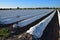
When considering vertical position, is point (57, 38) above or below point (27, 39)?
below

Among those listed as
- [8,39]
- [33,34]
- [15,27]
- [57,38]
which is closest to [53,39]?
[57,38]

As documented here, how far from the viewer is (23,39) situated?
330 inches

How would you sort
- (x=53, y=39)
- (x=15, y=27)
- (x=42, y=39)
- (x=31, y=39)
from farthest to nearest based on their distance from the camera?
(x=15, y=27), (x=53, y=39), (x=42, y=39), (x=31, y=39)

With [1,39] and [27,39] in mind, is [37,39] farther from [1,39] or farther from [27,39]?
[1,39]

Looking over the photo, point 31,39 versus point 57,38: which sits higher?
point 31,39

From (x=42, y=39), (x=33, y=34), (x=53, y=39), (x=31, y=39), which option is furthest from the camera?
(x=53, y=39)

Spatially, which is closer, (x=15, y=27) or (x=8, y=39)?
(x=8, y=39)

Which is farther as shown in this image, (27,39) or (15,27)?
(15,27)

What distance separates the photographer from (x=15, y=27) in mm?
13859

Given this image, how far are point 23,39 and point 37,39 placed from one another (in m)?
0.77

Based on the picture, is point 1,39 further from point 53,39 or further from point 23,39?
point 53,39

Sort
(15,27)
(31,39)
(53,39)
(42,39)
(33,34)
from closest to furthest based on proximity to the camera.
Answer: (31,39)
(33,34)
(42,39)
(53,39)
(15,27)

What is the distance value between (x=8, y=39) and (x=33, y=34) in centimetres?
198

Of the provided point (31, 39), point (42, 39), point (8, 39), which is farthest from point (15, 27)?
point (31, 39)
